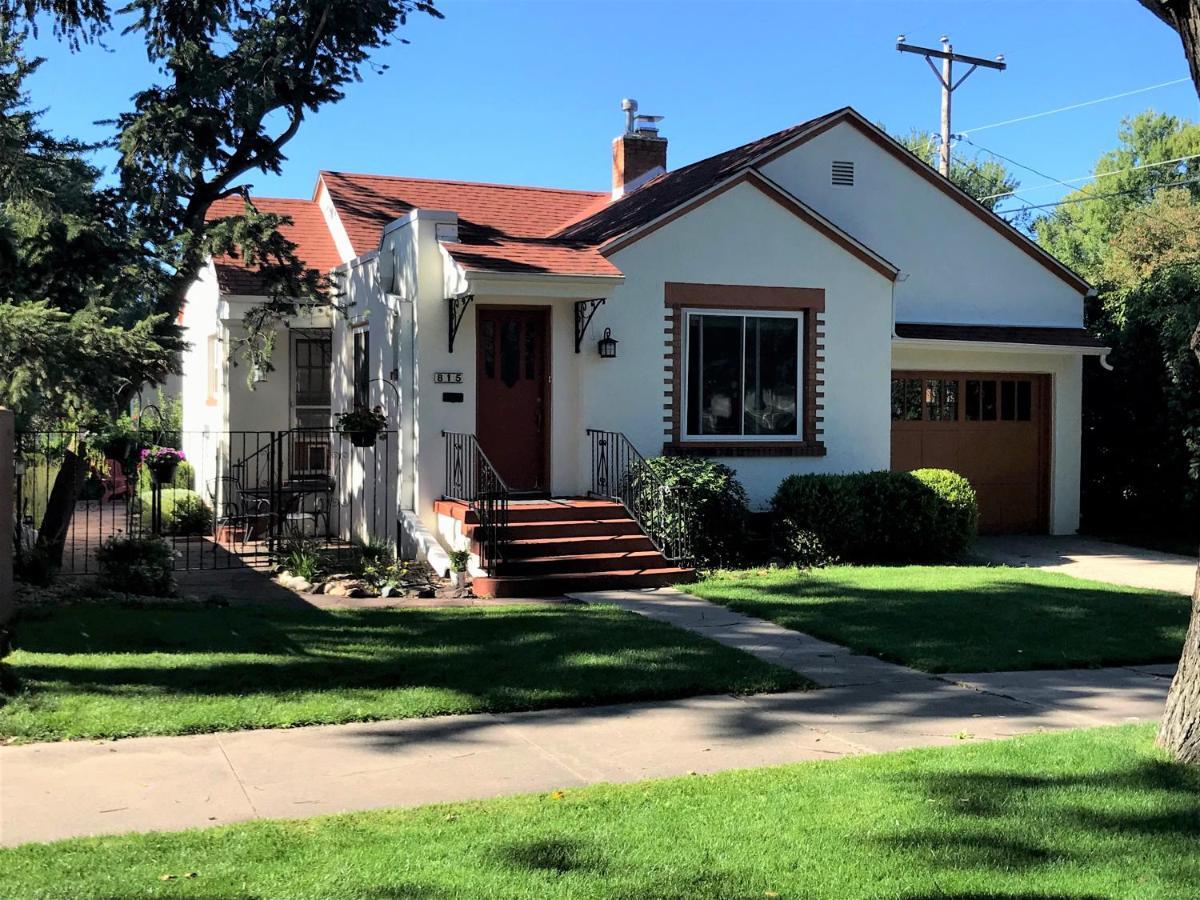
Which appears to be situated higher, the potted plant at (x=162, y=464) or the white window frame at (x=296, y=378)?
the white window frame at (x=296, y=378)

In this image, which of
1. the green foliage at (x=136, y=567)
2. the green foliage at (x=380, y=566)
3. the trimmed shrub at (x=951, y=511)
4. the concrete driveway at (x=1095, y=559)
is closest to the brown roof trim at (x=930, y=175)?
the concrete driveway at (x=1095, y=559)

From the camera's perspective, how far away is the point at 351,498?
15758mm

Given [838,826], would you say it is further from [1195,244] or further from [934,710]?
[1195,244]

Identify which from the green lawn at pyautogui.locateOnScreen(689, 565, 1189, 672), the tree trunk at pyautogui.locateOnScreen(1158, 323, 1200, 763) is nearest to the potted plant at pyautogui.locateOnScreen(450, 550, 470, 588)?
the green lawn at pyautogui.locateOnScreen(689, 565, 1189, 672)

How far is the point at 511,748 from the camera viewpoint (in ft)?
21.1

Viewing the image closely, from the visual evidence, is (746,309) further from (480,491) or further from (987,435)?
(987,435)

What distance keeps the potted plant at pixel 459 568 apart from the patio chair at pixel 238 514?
371cm

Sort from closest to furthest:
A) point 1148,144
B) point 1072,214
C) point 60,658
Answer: point 60,658, point 1148,144, point 1072,214

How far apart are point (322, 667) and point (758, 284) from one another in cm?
888

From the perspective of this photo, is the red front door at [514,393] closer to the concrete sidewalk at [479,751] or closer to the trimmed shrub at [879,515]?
the trimmed shrub at [879,515]

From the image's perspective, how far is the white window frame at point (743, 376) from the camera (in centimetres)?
1477

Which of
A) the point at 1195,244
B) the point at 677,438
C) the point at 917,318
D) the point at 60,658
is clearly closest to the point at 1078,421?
the point at 917,318

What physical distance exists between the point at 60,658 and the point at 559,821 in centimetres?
460

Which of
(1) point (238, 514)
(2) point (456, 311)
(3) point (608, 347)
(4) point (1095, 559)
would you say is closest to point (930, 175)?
(4) point (1095, 559)
